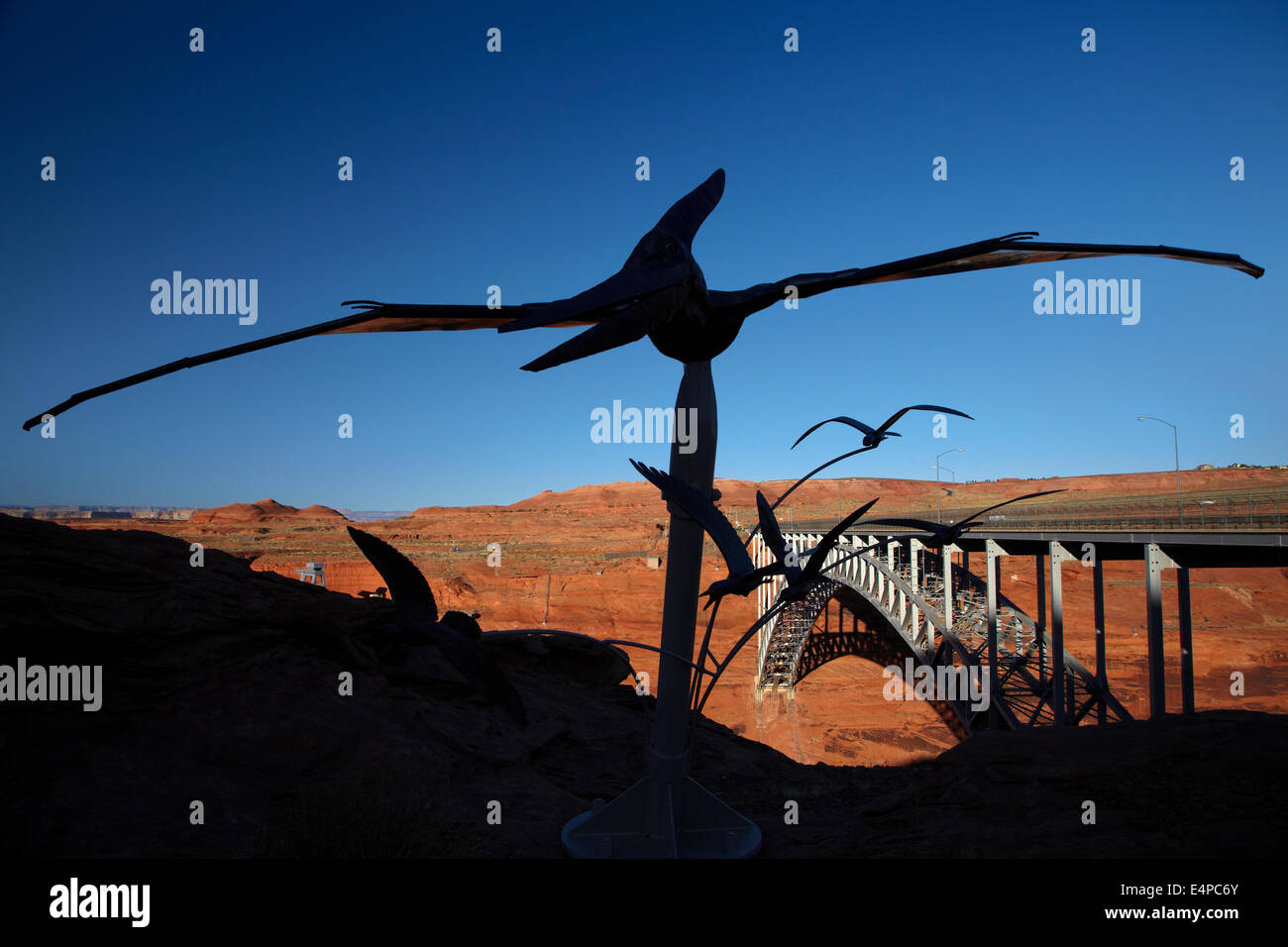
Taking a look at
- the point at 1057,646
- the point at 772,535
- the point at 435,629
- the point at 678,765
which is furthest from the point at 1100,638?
the point at 435,629

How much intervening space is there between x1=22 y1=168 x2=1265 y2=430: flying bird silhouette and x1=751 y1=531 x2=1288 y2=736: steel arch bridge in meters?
2.20

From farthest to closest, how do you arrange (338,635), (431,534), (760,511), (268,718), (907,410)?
1. (431,534)
2. (338,635)
3. (268,718)
4. (907,410)
5. (760,511)

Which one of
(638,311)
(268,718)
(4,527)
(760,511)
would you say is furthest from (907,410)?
(4,527)

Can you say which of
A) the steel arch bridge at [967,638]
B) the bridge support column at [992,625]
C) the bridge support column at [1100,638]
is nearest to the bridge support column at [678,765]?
the steel arch bridge at [967,638]

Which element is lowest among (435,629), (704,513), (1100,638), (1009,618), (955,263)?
(1009,618)

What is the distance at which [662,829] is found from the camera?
6.74 metres

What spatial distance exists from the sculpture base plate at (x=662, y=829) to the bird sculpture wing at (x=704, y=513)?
3.93 metres

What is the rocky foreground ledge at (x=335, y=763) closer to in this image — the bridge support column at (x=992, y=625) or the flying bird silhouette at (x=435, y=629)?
the flying bird silhouette at (x=435, y=629)

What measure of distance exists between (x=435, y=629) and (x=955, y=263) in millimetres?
5665

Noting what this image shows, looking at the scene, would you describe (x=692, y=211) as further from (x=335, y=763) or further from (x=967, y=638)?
(x=967, y=638)
